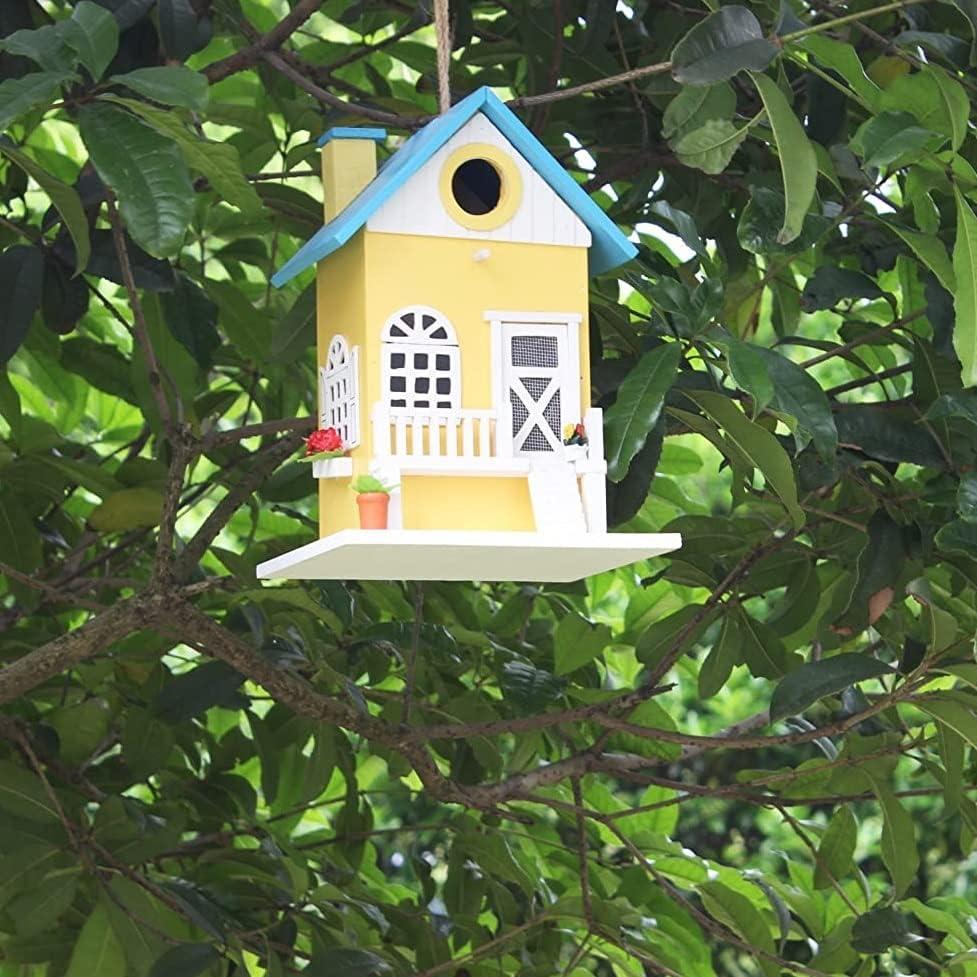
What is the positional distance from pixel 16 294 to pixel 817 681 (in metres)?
1.01

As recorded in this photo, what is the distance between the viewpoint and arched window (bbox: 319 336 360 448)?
1.42m

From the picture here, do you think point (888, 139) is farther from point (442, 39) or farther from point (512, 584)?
point (512, 584)

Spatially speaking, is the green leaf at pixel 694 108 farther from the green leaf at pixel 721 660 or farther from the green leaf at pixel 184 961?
the green leaf at pixel 184 961

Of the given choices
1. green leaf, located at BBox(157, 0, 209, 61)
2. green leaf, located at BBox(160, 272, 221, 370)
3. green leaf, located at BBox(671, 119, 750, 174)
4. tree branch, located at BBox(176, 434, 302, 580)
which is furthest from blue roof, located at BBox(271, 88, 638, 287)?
green leaf, located at BBox(160, 272, 221, 370)

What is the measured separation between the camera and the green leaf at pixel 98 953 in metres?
2.05

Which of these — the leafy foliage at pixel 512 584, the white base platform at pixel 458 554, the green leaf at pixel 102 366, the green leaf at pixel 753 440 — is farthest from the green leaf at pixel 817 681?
the green leaf at pixel 102 366

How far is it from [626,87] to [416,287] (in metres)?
0.89

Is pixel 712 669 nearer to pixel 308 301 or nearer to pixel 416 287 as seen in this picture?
pixel 308 301

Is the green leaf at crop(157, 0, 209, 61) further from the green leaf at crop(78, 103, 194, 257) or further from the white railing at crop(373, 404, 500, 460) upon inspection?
the white railing at crop(373, 404, 500, 460)

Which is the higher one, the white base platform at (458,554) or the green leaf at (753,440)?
the green leaf at (753,440)

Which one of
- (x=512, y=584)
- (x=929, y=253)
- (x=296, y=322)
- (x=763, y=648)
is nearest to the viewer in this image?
(x=929, y=253)

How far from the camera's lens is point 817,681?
6.18 ft

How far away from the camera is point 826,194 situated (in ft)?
6.67

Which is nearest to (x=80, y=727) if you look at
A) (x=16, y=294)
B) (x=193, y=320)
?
(x=193, y=320)
